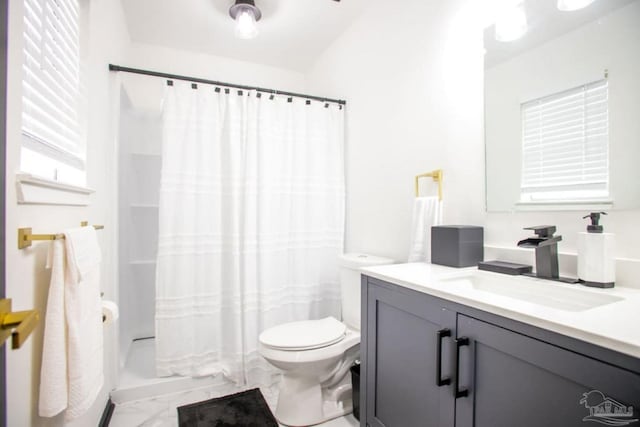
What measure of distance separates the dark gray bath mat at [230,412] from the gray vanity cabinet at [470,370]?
2.04ft

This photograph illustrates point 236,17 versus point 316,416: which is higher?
point 236,17

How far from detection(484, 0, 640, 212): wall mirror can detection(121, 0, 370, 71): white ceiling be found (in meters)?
1.23

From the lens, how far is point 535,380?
696mm

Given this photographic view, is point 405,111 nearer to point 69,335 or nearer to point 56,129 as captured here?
point 56,129

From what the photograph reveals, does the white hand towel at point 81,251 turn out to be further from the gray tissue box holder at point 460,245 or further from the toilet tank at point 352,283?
the gray tissue box holder at point 460,245

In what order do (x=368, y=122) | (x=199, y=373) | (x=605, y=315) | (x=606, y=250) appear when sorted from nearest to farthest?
(x=605, y=315) → (x=606, y=250) → (x=199, y=373) → (x=368, y=122)

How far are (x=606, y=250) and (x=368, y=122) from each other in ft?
4.91

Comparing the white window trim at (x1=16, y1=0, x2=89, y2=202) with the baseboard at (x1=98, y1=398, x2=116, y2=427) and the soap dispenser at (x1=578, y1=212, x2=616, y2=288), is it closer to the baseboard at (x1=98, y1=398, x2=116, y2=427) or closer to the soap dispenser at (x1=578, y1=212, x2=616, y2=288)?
the baseboard at (x1=98, y1=398, x2=116, y2=427)

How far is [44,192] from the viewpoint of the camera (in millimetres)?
833

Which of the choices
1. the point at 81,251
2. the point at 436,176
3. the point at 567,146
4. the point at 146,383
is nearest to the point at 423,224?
the point at 436,176

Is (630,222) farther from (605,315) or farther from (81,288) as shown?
(81,288)

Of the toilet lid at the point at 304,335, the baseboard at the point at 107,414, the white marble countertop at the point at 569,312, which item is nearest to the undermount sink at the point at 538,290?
the white marble countertop at the point at 569,312

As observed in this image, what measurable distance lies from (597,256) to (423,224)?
0.71 m

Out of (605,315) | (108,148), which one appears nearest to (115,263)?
(108,148)
